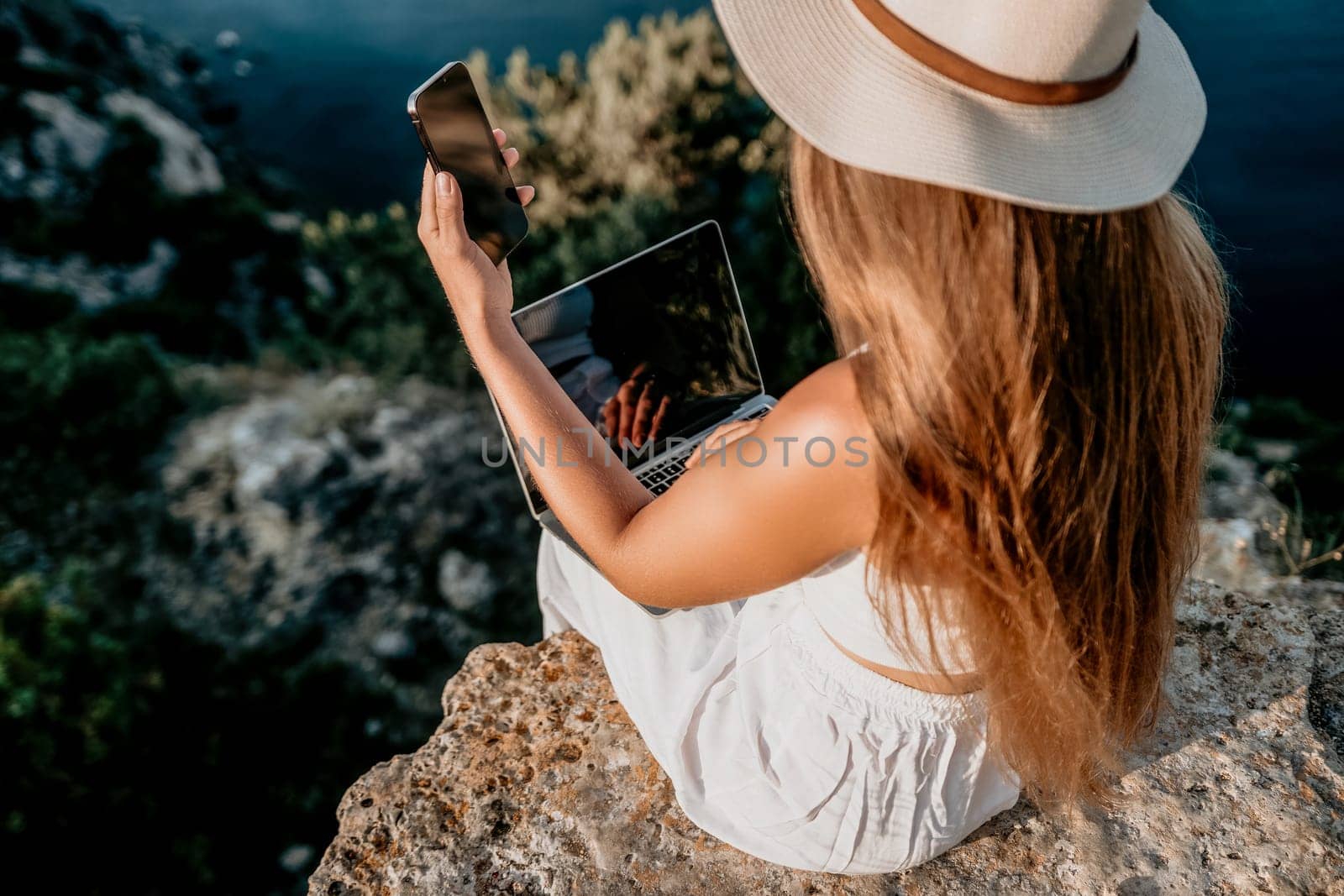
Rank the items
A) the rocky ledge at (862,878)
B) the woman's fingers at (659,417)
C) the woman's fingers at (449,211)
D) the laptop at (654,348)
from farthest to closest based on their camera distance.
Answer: the woman's fingers at (659,417), the laptop at (654,348), the rocky ledge at (862,878), the woman's fingers at (449,211)

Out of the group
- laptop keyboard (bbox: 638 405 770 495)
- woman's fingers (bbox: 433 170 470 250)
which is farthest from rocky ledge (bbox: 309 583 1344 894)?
woman's fingers (bbox: 433 170 470 250)

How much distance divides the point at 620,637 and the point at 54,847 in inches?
102

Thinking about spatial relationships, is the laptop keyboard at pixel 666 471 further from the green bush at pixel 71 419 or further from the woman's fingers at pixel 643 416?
the green bush at pixel 71 419

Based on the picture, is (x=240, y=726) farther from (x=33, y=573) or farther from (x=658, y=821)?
(x=658, y=821)

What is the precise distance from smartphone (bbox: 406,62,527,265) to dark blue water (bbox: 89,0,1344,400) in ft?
7.12

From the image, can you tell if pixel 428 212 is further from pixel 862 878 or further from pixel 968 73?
pixel 862 878

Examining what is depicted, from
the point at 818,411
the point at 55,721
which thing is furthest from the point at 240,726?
the point at 818,411

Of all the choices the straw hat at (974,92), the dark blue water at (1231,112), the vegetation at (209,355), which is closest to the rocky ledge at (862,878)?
the straw hat at (974,92)

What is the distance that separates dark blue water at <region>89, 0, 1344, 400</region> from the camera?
11.1 ft

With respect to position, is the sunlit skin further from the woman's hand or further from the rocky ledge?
the rocky ledge

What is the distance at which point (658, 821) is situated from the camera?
1.47 metres

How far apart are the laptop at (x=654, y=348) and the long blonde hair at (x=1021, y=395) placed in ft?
3.38

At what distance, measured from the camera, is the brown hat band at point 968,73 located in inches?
31.8

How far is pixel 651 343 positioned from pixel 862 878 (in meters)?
1.27
